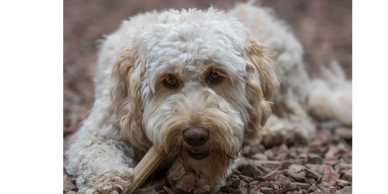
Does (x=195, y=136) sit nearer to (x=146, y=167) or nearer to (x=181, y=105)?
(x=181, y=105)

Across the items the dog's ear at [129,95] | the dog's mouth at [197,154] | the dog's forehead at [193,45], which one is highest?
the dog's forehead at [193,45]

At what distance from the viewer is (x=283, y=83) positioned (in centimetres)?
498

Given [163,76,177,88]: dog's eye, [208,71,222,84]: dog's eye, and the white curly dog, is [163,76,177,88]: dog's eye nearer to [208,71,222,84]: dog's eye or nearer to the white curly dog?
the white curly dog

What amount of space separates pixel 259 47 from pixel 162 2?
754 centimetres

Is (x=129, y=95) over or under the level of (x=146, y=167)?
over

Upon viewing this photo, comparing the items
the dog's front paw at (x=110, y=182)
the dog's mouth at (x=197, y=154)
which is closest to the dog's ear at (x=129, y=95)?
the dog's front paw at (x=110, y=182)

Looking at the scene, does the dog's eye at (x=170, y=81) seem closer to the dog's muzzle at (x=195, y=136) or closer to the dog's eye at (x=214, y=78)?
the dog's eye at (x=214, y=78)

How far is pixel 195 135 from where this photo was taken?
2.70 metres

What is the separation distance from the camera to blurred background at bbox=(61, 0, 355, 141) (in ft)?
23.5

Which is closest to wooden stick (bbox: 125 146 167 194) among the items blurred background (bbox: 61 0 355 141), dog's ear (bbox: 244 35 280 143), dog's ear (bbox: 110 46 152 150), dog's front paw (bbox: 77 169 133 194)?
→ dog's front paw (bbox: 77 169 133 194)

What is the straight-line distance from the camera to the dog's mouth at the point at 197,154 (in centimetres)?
288

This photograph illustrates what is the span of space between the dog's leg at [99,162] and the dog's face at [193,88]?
192 millimetres

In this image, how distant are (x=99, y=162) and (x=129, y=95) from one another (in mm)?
491

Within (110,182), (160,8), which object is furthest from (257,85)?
(160,8)
